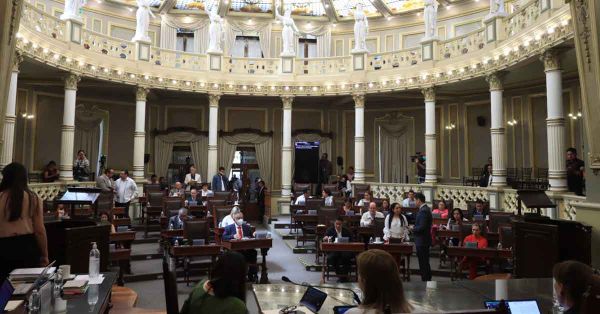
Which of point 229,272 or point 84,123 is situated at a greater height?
point 84,123

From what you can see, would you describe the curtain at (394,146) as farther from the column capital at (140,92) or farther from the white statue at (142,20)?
the white statue at (142,20)

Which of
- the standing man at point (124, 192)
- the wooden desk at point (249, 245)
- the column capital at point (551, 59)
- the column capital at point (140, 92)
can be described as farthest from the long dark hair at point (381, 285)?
the column capital at point (140, 92)

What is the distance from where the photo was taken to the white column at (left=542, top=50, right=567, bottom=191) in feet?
31.1

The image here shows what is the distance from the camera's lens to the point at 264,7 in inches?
744

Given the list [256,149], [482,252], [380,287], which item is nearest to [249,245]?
[482,252]

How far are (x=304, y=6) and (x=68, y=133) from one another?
11339 mm

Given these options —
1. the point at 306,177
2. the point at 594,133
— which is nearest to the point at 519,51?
the point at 594,133

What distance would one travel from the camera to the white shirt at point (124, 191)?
37.9 ft

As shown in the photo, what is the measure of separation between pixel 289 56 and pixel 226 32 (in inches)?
169

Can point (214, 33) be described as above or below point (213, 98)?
above

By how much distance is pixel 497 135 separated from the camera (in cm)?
1198

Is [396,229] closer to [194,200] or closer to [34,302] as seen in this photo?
[194,200]

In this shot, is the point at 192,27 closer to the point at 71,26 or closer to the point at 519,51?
A: the point at 71,26

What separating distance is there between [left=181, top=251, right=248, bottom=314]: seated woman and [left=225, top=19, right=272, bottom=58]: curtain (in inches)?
665
